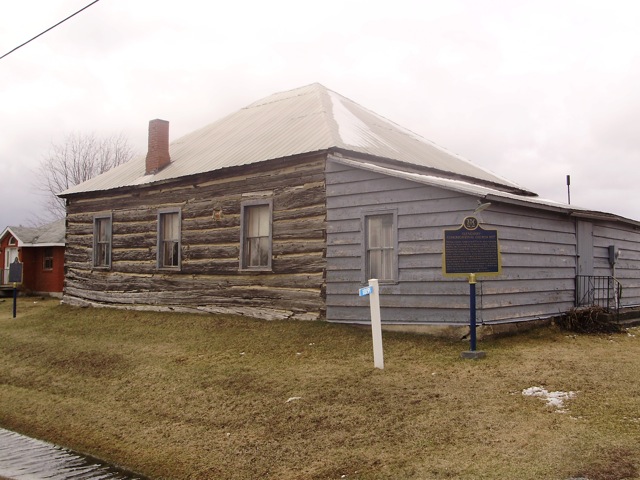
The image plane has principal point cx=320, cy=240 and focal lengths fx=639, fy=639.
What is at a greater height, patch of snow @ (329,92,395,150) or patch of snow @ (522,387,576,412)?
patch of snow @ (329,92,395,150)

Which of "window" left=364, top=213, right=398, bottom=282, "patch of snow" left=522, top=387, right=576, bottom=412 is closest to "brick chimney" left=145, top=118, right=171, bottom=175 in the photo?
"window" left=364, top=213, right=398, bottom=282

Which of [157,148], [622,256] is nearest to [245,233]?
[157,148]

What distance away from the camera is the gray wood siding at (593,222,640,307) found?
17.2m

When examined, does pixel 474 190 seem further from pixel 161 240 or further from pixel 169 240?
pixel 161 240

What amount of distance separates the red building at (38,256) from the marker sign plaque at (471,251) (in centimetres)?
2546

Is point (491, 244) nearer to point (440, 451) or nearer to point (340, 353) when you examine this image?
point (340, 353)

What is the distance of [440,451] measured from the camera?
6695 millimetres

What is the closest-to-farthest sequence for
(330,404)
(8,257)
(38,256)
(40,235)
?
(330,404) < (38,256) < (40,235) < (8,257)

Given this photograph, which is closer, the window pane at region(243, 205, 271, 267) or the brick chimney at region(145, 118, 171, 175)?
the window pane at region(243, 205, 271, 267)

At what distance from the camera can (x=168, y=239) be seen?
19281 millimetres

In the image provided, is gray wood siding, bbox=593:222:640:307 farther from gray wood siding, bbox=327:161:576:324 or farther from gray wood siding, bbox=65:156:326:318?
gray wood siding, bbox=65:156:326:318

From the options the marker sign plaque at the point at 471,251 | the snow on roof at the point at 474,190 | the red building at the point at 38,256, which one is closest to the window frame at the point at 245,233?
the snow on roof at the point at 474,190

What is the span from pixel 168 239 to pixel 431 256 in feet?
30.6

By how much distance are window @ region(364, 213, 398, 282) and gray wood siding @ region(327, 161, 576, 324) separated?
5.9 inches
